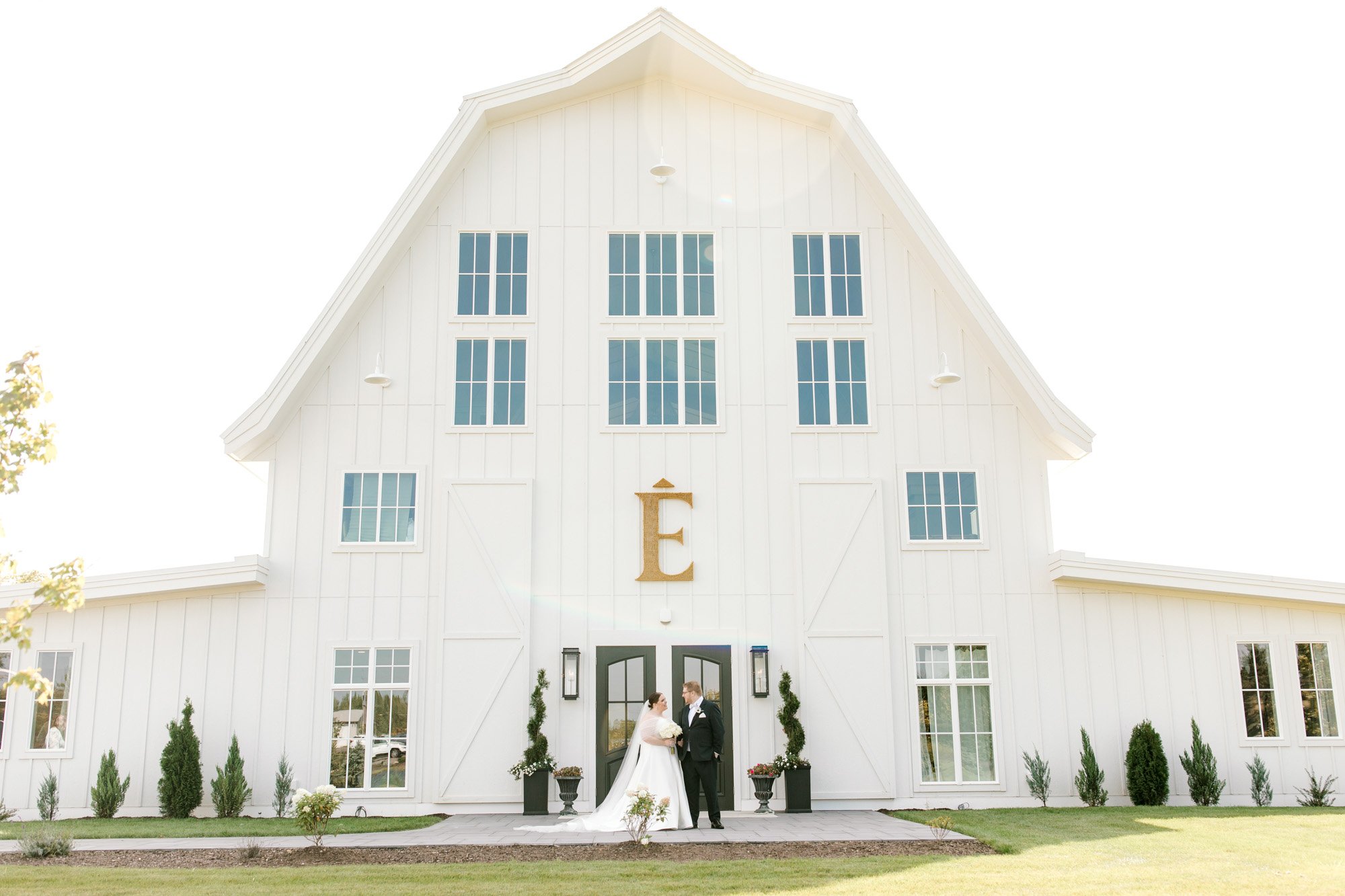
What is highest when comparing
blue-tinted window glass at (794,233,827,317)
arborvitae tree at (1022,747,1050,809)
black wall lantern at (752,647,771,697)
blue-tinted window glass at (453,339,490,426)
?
blue-tinted window glass at (794,233,827,317)

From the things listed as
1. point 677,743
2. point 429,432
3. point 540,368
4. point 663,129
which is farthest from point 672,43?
point 677,743

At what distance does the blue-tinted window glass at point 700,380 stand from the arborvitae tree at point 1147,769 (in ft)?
22.7

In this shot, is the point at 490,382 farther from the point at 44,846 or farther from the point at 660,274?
the point at 44,846

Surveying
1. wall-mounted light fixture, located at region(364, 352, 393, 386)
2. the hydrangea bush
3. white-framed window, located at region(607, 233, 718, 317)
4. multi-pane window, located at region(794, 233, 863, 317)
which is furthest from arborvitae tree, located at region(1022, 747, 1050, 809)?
wall-mounted light fixture, located at region(364, 352, 393, 386)

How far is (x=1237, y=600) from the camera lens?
15.0 m

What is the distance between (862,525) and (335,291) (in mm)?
7835

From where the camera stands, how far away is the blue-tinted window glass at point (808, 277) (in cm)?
1584

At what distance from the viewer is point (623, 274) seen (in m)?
15.8

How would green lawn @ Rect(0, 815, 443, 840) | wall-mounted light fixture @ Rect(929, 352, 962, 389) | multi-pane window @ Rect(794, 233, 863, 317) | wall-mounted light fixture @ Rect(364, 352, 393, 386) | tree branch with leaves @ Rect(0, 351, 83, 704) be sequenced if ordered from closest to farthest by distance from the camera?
tree branch with leaves @ Rect(0, 351, 83, 704)
green lawn @ Rect(0, 815, 443, 840)
wall-mounted light fixture @ Rect(364, 352, 393, 386)
wall-mounted light fixture @ Rect(929, 352, 962, 389)
multi-pane window @ Rect(794, 233, 863, 317)

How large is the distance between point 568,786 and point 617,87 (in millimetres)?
9890

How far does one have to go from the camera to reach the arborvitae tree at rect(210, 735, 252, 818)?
45.1 ft

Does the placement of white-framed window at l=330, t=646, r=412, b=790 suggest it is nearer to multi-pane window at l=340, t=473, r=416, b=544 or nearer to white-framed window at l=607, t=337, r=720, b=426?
multi-pane window at l=340, t=473, r=416, b=544

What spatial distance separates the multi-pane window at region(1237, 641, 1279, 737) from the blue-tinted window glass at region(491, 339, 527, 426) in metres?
10.4

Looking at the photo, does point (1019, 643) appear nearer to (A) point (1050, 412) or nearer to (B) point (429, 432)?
(A) point (1050, 412)
